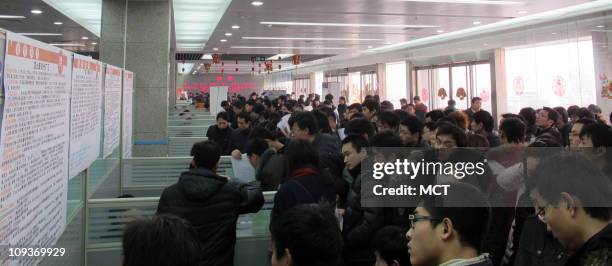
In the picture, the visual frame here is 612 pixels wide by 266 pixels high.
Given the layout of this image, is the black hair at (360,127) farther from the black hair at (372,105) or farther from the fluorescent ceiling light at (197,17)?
the fluorescent ceiling light at (197,17)

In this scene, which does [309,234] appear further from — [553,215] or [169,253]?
[553,215]

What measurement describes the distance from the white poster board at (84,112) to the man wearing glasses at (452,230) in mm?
1869

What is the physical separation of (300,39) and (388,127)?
8.95 metres

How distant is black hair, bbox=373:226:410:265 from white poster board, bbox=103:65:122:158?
2.67 meters

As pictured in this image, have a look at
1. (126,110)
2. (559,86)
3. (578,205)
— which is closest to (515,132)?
(578,205)

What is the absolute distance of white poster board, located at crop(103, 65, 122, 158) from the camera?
3863 millimetres

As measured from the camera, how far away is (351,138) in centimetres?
324

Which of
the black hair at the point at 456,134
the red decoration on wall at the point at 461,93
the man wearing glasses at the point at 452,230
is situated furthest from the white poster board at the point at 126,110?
the red decoration on wall at the point at 461,93

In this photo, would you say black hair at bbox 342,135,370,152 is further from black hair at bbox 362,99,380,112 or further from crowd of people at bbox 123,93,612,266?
black hair at bbox 362,99,380,112

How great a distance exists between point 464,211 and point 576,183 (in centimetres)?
44

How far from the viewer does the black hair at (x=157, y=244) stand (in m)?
1.33

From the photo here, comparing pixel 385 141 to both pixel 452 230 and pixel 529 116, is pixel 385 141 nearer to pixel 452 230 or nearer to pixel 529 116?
pixel 452 230

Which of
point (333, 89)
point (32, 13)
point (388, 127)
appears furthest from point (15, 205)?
point (333, 89)

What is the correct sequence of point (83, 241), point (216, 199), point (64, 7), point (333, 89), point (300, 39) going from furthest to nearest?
point (333, 89) < point (300, 39) < point (64, 7) < point (83, 241) < point (216, 199)
